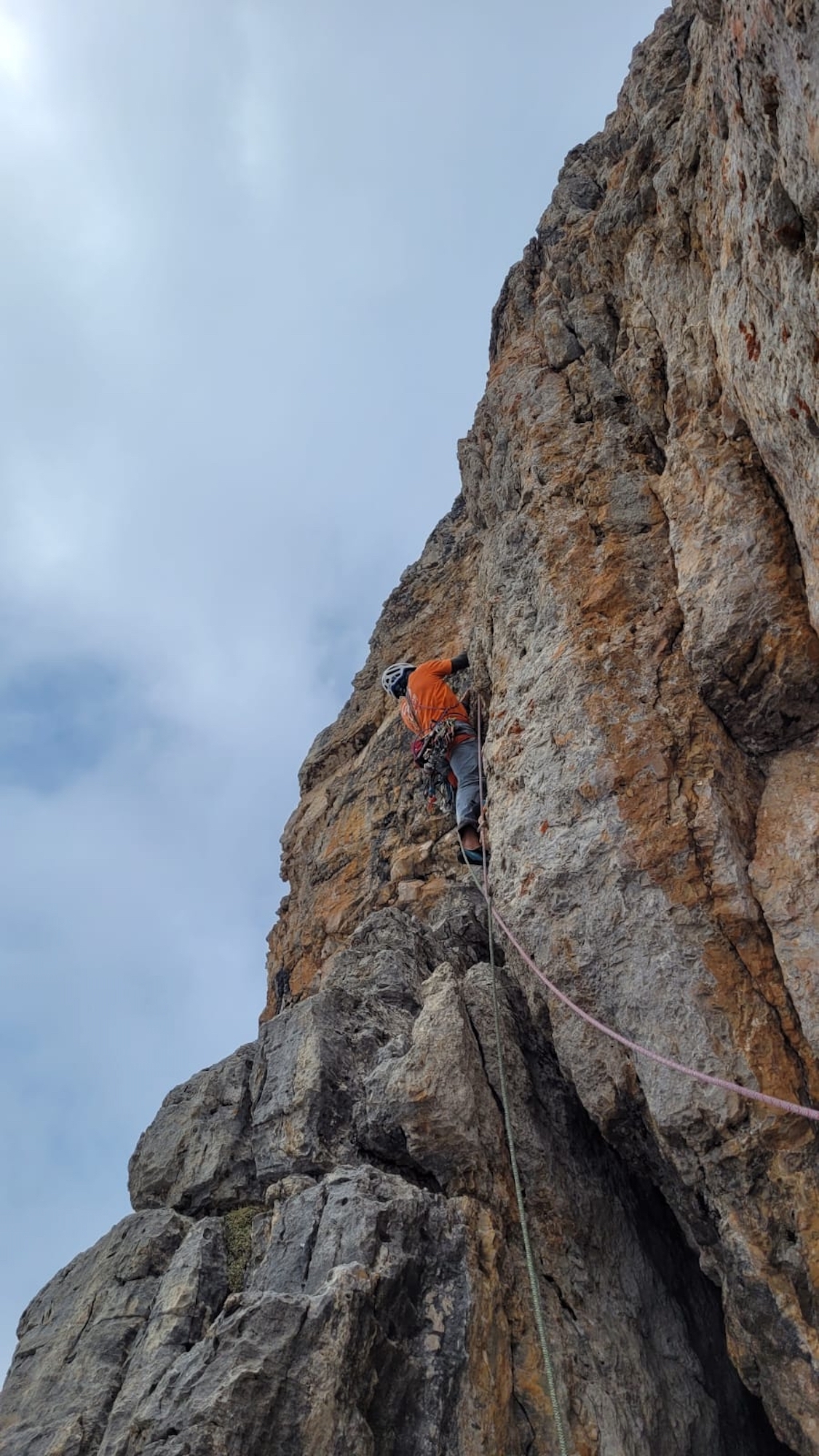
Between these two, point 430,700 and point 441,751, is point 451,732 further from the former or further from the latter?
point 430,700

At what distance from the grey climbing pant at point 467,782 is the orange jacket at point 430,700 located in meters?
0.46

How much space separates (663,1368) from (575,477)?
24.1 ft

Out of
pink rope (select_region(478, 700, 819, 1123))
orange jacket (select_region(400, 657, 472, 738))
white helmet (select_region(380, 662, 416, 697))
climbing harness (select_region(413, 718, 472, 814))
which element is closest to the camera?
pink rope (select_region(478, 700, 819, 1123))

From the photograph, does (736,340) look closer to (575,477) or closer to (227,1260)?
(575,477)

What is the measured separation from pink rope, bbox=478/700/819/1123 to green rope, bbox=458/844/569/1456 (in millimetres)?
489

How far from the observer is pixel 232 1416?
495 cm

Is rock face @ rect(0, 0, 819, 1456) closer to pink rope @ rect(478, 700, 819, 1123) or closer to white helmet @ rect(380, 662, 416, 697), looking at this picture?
pink rope @ rect(478, 700, 819, 1123)

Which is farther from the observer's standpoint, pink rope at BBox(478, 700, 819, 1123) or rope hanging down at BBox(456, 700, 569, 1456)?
rope hanging down at BBox(456, 700, 569, 1456)

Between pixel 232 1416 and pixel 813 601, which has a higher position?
pixel 813 601

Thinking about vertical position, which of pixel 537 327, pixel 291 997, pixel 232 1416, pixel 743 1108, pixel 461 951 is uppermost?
pixel 537 327

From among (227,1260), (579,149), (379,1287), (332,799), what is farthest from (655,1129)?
(579,149)

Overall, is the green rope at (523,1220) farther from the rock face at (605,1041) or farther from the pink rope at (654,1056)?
the pink rope at (654,1056)

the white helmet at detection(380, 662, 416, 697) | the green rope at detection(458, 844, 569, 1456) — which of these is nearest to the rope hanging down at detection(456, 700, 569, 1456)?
the green rope at detection(458, 844, 569, 1456)

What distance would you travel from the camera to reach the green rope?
5004 millimetres
